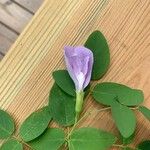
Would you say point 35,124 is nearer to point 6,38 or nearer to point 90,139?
point 90,139

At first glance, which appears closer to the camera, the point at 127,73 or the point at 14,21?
the point at 127,73

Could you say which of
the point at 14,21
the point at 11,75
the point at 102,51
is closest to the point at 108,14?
the point at 102,51

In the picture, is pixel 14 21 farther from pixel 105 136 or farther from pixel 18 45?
pixel 105 136

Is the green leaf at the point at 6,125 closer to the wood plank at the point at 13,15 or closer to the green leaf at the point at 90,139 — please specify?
the green leaf at the point at 90,139

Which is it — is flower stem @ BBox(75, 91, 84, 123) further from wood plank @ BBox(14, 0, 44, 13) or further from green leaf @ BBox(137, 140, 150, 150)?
wood plank @ BBox(14, 0, 44, 13)

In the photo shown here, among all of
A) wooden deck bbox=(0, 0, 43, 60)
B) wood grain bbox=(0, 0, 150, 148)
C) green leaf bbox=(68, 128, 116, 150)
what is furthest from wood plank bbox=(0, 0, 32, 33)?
green leaf bbox=(68, 128, 116, 150)

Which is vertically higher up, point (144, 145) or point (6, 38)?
point (144, 145)

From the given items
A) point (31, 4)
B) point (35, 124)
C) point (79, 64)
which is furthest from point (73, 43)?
point (31, 4)
